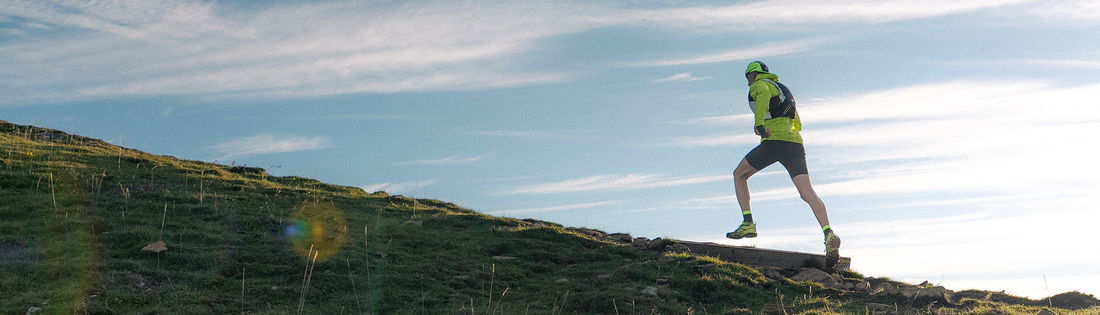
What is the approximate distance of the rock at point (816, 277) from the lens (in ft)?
40.1

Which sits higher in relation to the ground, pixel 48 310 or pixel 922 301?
pixel 922 301

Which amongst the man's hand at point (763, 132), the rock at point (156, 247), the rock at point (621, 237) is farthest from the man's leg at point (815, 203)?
the rock at point (156, 247)

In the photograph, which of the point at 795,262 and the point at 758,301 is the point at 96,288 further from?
the point at 795,262

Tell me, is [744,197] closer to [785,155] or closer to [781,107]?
[785,155]

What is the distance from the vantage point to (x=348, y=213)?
15383 millimetres

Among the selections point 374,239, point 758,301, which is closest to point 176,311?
point 374,239

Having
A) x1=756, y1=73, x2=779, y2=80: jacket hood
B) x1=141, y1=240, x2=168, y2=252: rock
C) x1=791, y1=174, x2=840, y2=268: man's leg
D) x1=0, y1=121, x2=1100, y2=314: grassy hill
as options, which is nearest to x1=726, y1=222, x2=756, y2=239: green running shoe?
x1=0, y1=121, x2=1100, y2=314: grassy hill

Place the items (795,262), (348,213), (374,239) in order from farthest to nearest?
(348,213), (795,262), (374,239)

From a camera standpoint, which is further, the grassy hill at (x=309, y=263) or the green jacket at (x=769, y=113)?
the green jacket at (x=769, y=113)

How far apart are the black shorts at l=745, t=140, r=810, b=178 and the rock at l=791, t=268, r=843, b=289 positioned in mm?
1848

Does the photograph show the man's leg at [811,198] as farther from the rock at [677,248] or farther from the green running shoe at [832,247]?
the rock at [677,248]

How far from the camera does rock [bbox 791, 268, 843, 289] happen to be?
12225 millimetres

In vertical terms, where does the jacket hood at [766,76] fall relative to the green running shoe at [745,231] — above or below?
above

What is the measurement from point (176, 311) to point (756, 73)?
10046 mm
